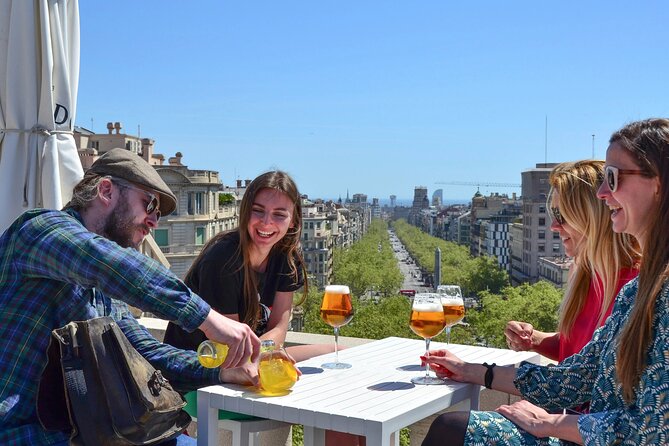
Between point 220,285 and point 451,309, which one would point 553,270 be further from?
point 451,309

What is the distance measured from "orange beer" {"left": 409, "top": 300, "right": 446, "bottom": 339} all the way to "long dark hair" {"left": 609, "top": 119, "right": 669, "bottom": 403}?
28.7 inches

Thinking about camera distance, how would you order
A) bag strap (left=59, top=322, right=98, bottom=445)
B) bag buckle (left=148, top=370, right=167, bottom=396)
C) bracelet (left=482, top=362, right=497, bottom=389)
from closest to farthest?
bag strap (left=59, top=322, right=98, bottom=445) → bag buckle (left=148, top=370, right=167, bottom=396) → bracelet (left=482, top=362, right=497, bottom=389)

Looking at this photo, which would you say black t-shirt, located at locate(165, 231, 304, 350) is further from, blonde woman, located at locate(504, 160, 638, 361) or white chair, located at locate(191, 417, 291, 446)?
blonde woman, located at locate(504, 160, 638, 361)

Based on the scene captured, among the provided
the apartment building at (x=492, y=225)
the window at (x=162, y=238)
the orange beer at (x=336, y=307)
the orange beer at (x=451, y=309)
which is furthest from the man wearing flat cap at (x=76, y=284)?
the apartment building at (x=492, y=225)

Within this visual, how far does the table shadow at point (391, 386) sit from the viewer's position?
246 cm

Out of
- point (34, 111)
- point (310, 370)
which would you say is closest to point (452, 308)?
point (310, 370)

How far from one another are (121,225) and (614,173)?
1.47 m

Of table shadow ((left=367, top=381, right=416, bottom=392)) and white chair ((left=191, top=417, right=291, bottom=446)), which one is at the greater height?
table shadow ((left=367, top=381, right=416, bottom=392))

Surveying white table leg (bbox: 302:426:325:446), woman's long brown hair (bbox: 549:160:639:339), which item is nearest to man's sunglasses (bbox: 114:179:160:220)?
white table leg (bbox: 302:426:325:446)

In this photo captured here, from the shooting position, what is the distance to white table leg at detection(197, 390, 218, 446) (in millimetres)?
2396

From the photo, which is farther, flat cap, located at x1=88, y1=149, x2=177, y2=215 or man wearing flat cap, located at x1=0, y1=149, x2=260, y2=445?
flat cap, located at x1=88, y1=149, x2=177, y2=215

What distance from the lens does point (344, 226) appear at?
124625 mm

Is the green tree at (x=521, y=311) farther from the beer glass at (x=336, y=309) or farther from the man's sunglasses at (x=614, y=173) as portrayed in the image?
the man's sunglasses at (x=614, y=173)

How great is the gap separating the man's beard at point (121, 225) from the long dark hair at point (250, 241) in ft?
3.39
